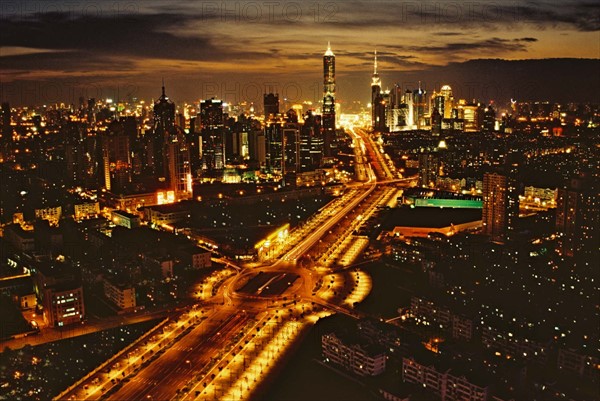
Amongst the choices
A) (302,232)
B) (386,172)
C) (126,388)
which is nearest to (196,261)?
(302,232)

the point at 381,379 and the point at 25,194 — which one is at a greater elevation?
the point at 25,194

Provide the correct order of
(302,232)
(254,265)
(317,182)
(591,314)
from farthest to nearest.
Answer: (317,182) → (302,232) → (254,265) → (591,314)

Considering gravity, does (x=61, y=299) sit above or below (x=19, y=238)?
below

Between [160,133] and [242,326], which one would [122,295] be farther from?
[160,133]

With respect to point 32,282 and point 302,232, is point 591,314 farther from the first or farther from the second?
point 32,282

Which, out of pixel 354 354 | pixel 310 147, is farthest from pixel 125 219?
pixel 310 147

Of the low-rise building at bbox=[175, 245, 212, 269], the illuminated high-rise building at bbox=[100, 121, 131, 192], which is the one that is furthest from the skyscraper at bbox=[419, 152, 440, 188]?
the low-rise building at bbox=[175, 245, 212, 269]

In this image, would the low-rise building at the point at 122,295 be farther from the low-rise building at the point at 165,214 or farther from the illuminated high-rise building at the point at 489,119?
the illuminated high-rise building at the point at 489,119
